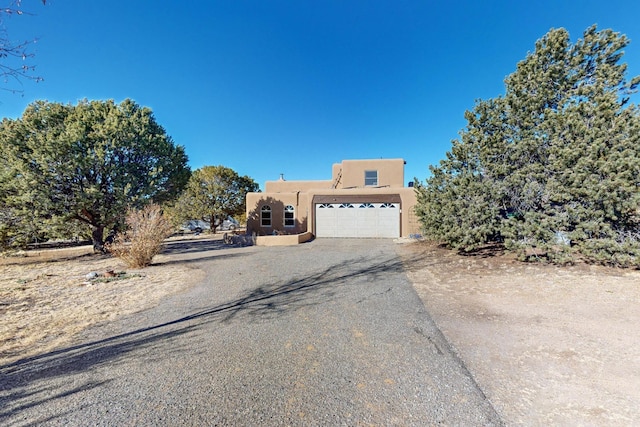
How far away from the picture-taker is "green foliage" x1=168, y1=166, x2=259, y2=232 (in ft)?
79.5

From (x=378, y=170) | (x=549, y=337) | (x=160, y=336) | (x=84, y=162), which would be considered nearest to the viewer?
(x=549, y=337)

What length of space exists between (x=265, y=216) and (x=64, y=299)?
46.4ft

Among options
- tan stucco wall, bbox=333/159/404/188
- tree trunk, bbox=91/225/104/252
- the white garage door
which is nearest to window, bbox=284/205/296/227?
the white garage door

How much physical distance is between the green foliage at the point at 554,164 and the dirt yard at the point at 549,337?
1180 millimetres

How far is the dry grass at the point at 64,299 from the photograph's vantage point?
149 inches

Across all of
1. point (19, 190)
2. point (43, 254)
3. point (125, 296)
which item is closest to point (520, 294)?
point (125, 296)

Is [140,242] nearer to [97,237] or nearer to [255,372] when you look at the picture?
[97,237]

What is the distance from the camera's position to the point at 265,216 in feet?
64.2

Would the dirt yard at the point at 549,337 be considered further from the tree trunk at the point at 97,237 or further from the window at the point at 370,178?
the tree trunk at the point at 97,237

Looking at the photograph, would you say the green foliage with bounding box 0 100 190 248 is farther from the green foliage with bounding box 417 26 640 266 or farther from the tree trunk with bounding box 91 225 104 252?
the green foliage with bounding box 417 26 640 266

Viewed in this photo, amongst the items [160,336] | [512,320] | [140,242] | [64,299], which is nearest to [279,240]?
[140,242]

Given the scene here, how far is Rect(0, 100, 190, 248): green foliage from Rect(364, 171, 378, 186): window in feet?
43.0

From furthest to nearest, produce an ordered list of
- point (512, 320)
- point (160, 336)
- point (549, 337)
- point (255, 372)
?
point (512, 320), point (160, 336), point (549, 337), point (255, 372)

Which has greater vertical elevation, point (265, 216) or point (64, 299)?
point (265, 216)
